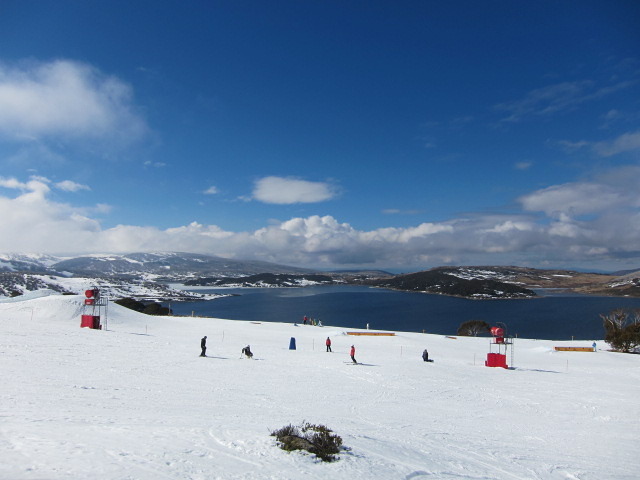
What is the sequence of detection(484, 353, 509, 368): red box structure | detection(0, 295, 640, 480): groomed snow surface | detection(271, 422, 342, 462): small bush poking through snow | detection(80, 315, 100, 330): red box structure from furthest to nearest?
1. detection(80, 315, 100, 330): red box structure
2. detection(484, 353, 509, 368): red box structure
3. detection(271, 422, 342, 462): small bush poking through snow
4. detection(0, 295, 640, 480): groomed snow surface

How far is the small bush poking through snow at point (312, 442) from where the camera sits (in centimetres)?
870

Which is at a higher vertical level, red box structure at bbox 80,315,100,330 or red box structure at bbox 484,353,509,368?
red box structure at bbox 80,315,100,330

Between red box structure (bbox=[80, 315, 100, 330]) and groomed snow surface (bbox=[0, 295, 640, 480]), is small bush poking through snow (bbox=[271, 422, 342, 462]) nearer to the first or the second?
groomed snow surface (bbox=[0, 295, 640, 480])

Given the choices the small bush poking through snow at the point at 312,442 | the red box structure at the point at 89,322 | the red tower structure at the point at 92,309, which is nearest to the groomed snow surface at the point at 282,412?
the small bush poking through snow at the point at 312,442

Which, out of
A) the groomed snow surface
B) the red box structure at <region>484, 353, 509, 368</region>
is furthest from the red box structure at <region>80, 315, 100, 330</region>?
the red box structure at <region>484, 353, 509, 368</region>

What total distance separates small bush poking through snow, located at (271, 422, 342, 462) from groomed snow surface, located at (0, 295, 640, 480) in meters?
0.23

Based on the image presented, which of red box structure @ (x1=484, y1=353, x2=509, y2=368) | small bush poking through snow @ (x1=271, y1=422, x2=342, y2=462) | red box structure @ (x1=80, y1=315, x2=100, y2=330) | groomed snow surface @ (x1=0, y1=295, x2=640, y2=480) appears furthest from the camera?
red box structure @ (x1=80, y1=315, x2=100, y2=330)

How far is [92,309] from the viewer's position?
126ft

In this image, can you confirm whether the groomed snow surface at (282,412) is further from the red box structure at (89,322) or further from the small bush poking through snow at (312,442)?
the red box structure at (89,322)

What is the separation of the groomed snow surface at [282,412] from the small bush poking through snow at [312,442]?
0.75 feet

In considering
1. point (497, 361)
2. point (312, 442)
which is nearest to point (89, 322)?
point (312, 442)

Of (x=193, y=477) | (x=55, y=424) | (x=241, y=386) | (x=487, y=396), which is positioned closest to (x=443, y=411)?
(x=487, y=396)

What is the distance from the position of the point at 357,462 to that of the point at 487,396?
1386 cm

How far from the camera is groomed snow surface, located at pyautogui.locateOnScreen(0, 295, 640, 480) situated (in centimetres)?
786
